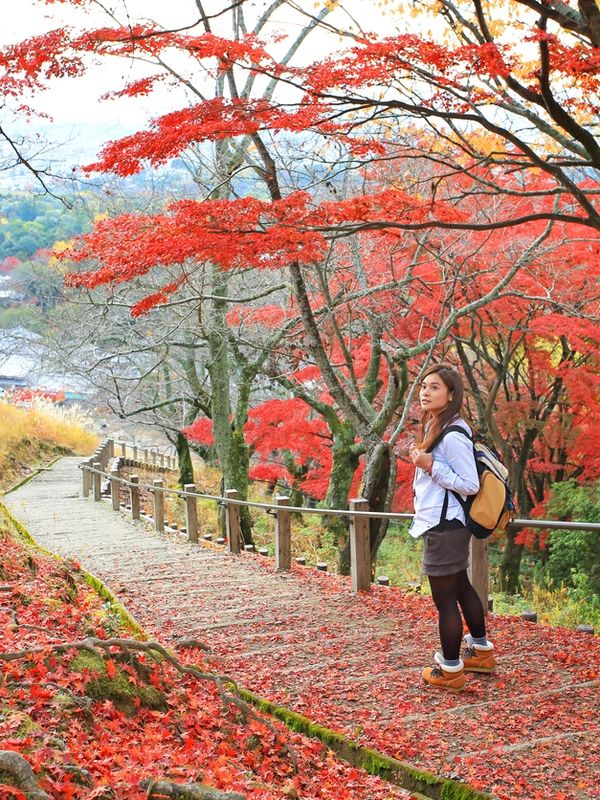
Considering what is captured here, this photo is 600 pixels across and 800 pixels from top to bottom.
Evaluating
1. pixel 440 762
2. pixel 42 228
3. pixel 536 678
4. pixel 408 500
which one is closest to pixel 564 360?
pixel 408 500

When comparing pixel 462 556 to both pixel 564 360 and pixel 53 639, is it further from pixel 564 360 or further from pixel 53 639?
pixel 564 360

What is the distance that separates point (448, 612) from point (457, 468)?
884 millimetres

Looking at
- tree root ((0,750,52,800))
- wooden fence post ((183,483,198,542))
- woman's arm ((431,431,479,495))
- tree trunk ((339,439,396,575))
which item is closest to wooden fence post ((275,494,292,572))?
tree trunk ((339,439,396,575))

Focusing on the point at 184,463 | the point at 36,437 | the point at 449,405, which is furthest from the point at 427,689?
the point at 36,437

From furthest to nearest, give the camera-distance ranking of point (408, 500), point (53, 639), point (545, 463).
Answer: point (408, 500)
point (545, 463)
point (53, 639)

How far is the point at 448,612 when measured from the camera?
460 centimetres

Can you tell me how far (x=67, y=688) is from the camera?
326cm

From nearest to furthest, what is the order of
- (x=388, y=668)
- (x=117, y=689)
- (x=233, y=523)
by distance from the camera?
(x=117, y=689)
(x=388, y=668)
(x=233, y=523)

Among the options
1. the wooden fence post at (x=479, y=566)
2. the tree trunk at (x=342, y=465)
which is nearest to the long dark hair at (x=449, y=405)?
the wooden fence post at (x=479, y=566)

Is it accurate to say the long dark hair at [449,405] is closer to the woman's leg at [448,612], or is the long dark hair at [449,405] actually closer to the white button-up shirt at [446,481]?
the white button-up shirt at [446,481]

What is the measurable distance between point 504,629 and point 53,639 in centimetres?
369

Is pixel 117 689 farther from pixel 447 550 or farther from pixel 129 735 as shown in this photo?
pixel 447 550

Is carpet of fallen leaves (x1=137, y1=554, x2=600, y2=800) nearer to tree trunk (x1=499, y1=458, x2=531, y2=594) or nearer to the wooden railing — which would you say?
the wooden railing

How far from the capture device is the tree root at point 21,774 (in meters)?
2.29
